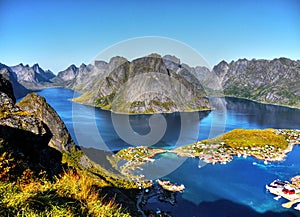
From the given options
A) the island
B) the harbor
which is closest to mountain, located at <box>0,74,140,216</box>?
the island

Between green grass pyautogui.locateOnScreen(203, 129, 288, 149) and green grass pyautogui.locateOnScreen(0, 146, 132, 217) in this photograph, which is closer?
green grass pyautogui.locateOnScreen(0, 146, 132, 217)

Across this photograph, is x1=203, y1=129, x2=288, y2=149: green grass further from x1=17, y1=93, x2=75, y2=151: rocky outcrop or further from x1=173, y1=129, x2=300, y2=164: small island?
x1=17, y1=93, x2=75, y2=151: rocky outcrop

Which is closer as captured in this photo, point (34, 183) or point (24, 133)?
point (34, 183)

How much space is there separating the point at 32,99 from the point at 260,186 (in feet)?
182

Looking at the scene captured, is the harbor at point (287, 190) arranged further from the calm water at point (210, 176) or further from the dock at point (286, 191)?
the calm water at point (210, 176)

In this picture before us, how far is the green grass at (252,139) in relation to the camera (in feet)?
306

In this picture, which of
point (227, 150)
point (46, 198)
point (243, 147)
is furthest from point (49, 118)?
point (243, 147)

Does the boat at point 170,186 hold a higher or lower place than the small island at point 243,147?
lower

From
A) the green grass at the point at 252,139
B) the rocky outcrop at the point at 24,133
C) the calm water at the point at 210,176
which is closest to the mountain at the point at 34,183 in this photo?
the rocky outcrop at the point at 24,133

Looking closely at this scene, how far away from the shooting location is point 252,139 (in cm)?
9675

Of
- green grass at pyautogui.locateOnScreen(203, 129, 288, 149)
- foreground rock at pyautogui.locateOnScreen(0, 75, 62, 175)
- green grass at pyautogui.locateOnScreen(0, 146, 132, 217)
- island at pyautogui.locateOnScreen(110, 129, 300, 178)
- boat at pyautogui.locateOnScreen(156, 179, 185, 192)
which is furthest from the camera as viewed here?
green grass at pyautogui.locateOnScreen(203, 129, 288, 149)

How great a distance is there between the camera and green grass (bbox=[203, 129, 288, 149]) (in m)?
93.2

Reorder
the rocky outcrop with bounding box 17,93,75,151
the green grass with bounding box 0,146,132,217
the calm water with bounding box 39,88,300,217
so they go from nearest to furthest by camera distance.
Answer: the green grass with bounding box 0,146,132,217, the calm water with bounding box 39,88,300,217, the rocky outcrop with bounding box 17,93,75,151

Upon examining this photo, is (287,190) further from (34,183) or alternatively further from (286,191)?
(34,183)
